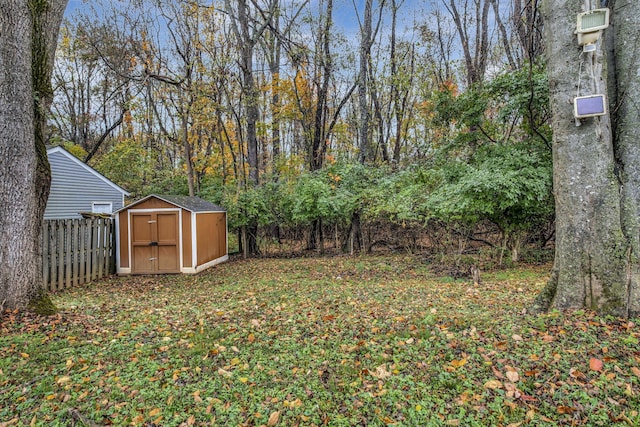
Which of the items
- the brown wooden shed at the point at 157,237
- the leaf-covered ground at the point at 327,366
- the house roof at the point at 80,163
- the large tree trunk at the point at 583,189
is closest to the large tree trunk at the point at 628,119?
the large tree trunk at the point at 583,189

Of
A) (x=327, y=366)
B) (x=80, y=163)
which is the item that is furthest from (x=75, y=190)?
(x=327, y=366)

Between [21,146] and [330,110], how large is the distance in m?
13.9

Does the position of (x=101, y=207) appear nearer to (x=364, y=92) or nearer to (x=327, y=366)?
(x=364, y=92)

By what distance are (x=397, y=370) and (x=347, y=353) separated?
0.46m

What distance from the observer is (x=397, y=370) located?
2.36 meters

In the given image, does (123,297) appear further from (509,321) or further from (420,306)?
(509,321)

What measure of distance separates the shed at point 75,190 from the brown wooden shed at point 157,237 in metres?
5.32

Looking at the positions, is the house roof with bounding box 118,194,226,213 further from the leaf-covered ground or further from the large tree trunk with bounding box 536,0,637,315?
the large tree trunk with bounding box 536,0,637,315

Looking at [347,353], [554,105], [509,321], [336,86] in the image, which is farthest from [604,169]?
[336,86]

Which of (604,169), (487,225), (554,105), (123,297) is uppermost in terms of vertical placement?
(554,105)

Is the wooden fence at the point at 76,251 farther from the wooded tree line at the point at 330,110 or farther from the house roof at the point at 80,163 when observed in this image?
the house roof at the point at 80,163

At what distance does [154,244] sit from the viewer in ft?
25.8

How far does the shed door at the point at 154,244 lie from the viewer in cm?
784

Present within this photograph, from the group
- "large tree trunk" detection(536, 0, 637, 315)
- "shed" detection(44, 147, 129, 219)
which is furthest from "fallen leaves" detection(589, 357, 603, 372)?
"shed" detection(44, 147, 129, 219)
